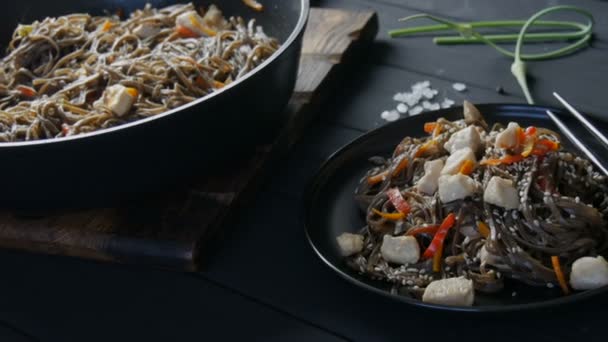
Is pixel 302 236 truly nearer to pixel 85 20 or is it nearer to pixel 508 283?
pixel 508 283

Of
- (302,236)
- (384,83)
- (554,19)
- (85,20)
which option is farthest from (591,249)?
(85,20)

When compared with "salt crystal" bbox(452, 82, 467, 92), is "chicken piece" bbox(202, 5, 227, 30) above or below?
above

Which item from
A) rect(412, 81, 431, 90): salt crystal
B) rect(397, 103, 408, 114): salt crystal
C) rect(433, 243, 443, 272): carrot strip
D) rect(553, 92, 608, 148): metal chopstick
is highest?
rect(553, 92, 608, 148): metal chopstick

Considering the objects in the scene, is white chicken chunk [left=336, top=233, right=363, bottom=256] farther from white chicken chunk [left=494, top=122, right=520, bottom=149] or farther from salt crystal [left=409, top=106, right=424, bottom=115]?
salt crystal [left=409, top=106, right=424, bottom=115]

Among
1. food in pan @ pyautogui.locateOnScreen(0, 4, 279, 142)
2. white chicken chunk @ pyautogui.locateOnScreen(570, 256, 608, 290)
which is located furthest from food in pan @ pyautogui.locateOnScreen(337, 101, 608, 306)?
food in pan @ pyautogui.locateOnScreen(0, 4, 279, 142)

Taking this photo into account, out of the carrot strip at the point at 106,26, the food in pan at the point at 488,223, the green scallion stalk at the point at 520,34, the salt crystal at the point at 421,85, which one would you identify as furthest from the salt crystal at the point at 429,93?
the carrot strip at the point at 106,26

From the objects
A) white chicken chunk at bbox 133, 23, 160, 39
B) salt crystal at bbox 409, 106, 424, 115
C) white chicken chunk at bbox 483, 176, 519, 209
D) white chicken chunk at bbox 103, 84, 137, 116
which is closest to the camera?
white chicken chunk at bbox 483, 176, 519, 209

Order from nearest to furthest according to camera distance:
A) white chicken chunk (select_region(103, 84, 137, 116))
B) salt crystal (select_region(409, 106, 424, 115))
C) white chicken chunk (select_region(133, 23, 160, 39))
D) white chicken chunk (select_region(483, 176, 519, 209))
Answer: white chicken chunk (select_region(483, 176, 519, 209)), white chicken chunk (select_region(103, 84, 137, 116)), salt crystal (select_region(409, 106, 424, 115)), white chicken chunk (select_region(133, 23, 160, 39))

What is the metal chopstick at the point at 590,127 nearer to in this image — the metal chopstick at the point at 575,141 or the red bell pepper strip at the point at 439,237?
the metal chopstick at the point at 575,141
